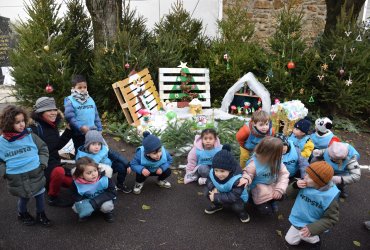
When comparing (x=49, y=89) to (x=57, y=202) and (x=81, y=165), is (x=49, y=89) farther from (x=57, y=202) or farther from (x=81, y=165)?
(x=81, y=165)

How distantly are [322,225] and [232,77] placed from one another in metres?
5.23

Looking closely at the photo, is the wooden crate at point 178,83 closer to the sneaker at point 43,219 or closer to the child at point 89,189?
the child at point 89,189

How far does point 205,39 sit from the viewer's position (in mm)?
8922

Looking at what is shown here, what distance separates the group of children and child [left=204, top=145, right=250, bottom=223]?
11 mm

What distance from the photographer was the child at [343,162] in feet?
12.9

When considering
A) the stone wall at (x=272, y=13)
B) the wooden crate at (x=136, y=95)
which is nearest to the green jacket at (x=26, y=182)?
the wooden crate at (x=136, y=95)

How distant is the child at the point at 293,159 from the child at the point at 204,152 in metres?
0.85

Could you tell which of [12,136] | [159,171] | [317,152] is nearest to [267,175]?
[317,152]

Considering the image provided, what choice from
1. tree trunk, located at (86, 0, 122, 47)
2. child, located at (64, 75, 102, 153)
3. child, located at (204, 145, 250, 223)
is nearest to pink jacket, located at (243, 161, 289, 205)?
child, located at (204, 145, 250, 223)

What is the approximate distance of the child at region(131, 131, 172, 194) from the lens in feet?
13.7

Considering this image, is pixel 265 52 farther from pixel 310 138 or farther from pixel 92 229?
pixel 92 229

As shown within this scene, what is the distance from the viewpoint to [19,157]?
3.40 meters

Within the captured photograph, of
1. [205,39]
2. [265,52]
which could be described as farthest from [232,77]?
[205,39]

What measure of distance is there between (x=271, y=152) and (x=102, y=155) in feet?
6.77
